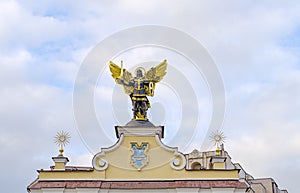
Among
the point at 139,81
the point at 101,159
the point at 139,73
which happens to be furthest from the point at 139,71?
the point at 101,159

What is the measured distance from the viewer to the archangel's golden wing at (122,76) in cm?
2759

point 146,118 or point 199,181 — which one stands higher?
point 146,118

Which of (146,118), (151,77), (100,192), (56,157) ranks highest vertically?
(151,77)

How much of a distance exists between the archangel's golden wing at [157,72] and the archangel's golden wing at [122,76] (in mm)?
991

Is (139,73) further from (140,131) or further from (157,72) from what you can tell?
(140,131)

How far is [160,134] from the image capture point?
84.8 ft

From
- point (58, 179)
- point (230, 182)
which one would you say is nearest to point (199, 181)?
point (230, 182)

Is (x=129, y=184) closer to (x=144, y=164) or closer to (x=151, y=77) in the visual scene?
(x=144, y=164)

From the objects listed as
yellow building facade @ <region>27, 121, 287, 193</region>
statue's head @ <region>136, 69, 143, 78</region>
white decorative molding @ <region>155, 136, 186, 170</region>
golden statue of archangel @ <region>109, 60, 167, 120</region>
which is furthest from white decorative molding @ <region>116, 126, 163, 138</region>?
statue's head @ <region>136, 69, 143, 78</region>

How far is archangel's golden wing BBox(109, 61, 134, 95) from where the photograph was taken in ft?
90.5

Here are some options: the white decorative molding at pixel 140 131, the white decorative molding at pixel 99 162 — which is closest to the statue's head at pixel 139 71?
the white decorative molding at pixel 140 131

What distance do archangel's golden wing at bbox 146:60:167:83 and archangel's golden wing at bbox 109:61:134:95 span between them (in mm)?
991

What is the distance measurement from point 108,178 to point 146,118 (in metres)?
3.85

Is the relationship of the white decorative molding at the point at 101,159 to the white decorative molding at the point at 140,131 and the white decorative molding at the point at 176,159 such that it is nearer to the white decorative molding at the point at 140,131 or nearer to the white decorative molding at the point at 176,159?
the white decorative molding at the point at 140,131
